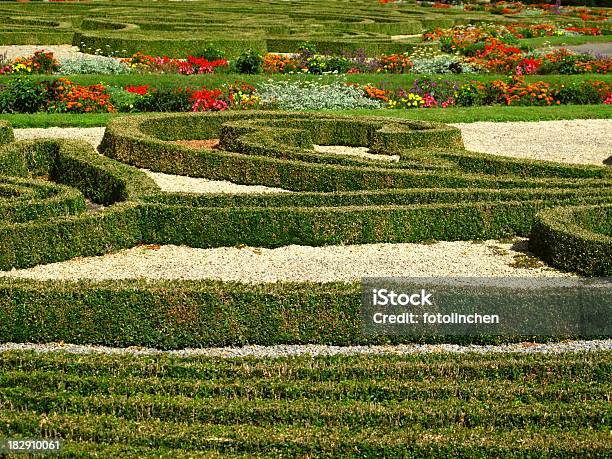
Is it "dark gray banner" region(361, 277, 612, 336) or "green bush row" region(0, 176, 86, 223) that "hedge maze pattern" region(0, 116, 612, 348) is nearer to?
"green bush row" region(0, 176, 86, 223)

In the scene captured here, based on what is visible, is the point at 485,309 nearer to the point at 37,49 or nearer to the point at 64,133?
the point at 64,133

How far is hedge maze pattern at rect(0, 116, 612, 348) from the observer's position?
31.0ft

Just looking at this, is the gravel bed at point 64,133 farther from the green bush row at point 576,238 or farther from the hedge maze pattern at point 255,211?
the green bush row at point 576,238

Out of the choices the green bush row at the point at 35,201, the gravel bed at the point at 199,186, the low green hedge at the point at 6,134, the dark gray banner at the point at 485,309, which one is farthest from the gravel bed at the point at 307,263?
the low green hedge at the point at 6,134

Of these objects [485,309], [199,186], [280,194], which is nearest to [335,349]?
[485,309]

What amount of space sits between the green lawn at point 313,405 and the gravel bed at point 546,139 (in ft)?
30.3

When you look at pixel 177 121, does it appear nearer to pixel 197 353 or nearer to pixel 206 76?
pixel 206 76

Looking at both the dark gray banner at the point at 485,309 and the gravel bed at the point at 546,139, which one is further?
the gravel bed at the point at 546,139

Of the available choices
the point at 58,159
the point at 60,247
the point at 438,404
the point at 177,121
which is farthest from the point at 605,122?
the point at 438,404

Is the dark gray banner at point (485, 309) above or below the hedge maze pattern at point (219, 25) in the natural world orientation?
below

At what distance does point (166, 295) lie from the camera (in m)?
9.41

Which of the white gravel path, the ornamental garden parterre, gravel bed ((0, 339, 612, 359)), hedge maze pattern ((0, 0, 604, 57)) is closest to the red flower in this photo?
the ornamental garden parterre

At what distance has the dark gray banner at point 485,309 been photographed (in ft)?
31.0

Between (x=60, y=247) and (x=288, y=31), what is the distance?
23228mm
